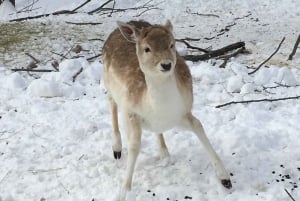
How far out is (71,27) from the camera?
10438 millimetres

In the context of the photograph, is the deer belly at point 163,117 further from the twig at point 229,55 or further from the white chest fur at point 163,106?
the twig at point 229,55

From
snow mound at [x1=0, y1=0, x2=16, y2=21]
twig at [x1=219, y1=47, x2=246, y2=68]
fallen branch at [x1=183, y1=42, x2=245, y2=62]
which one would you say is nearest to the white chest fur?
twig at [x1=219, y1=47, x2=246, y2=68]

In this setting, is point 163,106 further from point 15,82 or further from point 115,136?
point 15,82

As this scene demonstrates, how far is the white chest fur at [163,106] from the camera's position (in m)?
4.55

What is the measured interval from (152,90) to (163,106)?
17 centimetres

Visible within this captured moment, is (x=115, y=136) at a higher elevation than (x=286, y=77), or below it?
higher

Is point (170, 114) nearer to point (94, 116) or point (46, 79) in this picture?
point (94, 116)

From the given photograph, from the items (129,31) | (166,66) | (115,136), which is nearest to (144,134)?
(115,136)

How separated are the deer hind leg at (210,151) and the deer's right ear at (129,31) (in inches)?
33.6

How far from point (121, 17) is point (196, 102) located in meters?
5.57

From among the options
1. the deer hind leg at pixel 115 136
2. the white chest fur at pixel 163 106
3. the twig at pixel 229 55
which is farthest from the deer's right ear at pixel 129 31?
the twig at pixel 229 55

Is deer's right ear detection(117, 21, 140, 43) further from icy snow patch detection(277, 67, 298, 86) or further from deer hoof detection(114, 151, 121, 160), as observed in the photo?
icy snow patch detection(277, 67, 298, 86)

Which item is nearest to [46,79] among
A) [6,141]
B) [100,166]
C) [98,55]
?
[98,55]

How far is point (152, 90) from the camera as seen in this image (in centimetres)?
457
